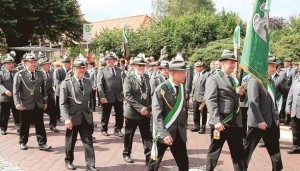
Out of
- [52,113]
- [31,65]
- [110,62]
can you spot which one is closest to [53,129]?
[52,113]

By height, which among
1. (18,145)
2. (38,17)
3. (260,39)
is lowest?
(18,145)

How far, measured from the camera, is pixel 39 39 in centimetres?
3431

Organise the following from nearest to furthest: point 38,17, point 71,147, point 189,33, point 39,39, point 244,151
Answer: point 244,151
point 71,147
point 189,33
point 38,17
point 39,39

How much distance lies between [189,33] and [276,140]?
72.5 feet

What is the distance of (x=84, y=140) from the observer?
730cm

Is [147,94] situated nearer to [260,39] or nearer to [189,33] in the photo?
[260,39]

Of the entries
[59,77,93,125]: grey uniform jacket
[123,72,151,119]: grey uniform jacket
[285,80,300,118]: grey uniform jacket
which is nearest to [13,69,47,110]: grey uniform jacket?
[59,77,93,125]: grey uniform jacket

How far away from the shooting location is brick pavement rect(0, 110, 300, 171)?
781 centimetres

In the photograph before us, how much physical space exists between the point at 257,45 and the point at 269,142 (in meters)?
1.67

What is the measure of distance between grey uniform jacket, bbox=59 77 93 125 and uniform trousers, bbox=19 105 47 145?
82.2 inches

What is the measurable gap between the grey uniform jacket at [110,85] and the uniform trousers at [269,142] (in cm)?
468

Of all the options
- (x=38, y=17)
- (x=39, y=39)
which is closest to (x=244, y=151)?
(x=38, y=17)

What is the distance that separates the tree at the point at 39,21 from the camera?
2859cm

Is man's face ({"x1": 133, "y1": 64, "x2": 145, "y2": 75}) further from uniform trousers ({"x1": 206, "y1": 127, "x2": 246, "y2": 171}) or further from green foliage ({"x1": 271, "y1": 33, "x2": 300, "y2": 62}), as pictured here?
green foliage ({"x1": 271, "y1": 33, "x2": 300, "y2": 62})
